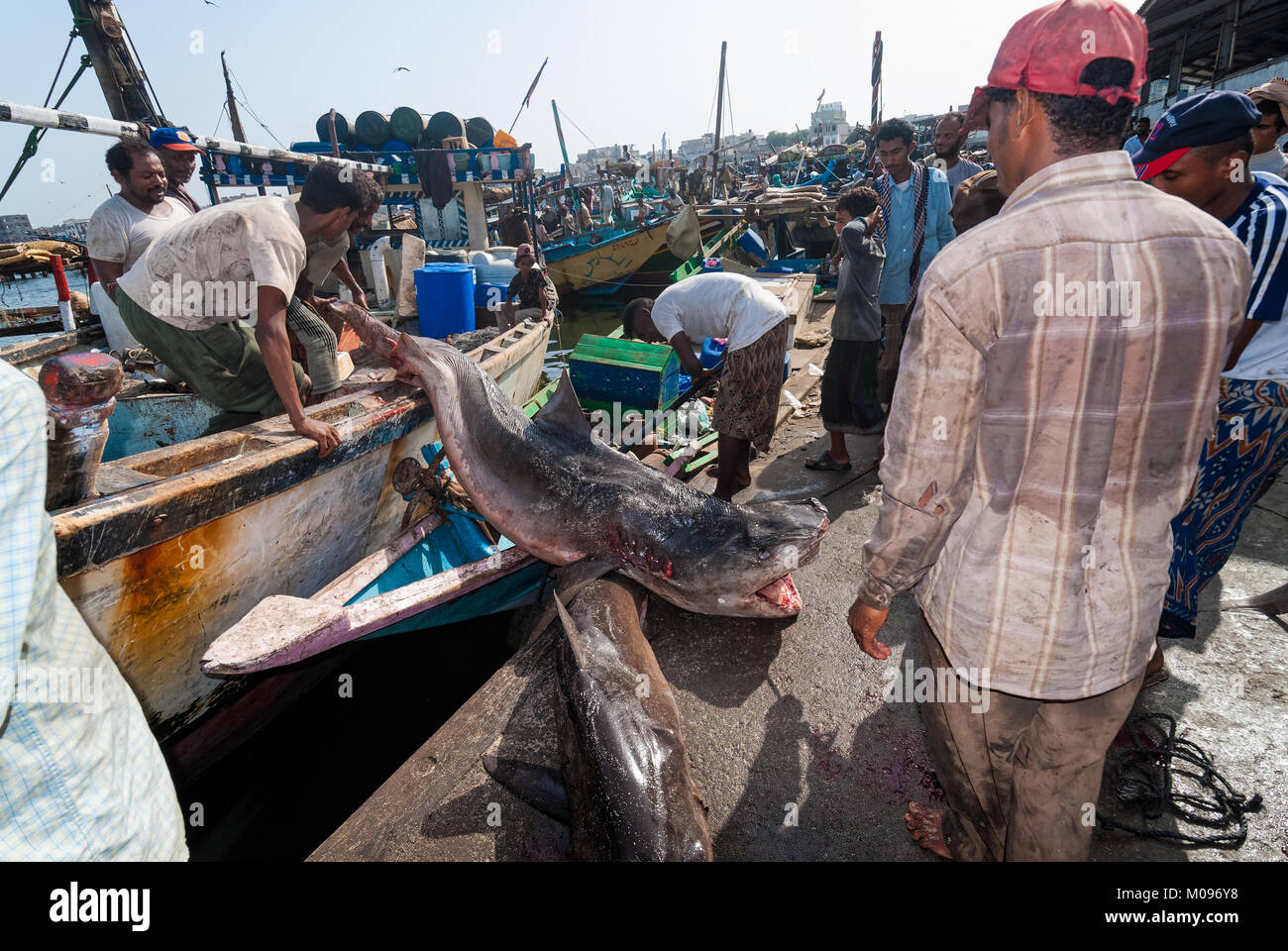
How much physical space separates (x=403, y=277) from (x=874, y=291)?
557cm

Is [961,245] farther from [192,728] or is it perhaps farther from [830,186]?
[830,186]

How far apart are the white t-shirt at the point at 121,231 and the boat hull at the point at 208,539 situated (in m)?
2.05

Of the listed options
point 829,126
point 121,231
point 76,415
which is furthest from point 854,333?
point 829,126

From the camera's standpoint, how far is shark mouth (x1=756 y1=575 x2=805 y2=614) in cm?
343

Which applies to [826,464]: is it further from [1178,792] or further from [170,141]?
[170,141]

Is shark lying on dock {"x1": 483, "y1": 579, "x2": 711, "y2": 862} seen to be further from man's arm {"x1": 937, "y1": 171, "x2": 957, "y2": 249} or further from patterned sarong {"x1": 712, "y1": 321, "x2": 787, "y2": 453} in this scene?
man's arm {"x1": 937, "y1": 171, "x2": 957, "y2": 249}

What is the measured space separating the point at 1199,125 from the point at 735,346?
9.59 feet

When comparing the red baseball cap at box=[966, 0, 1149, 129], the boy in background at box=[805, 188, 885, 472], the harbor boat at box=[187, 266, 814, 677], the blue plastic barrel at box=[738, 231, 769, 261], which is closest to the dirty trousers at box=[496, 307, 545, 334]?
the harbor boat at box=[187, 266, 814, 677]

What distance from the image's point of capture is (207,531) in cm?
308

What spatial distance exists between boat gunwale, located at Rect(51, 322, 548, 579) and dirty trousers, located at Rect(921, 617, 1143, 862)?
3.10 m

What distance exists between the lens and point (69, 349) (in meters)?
5.48

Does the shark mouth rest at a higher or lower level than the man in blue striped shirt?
lower

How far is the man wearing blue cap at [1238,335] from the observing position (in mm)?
2398

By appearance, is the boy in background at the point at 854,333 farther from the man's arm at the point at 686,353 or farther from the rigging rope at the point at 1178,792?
the rigging rope at the point at 1178,792
